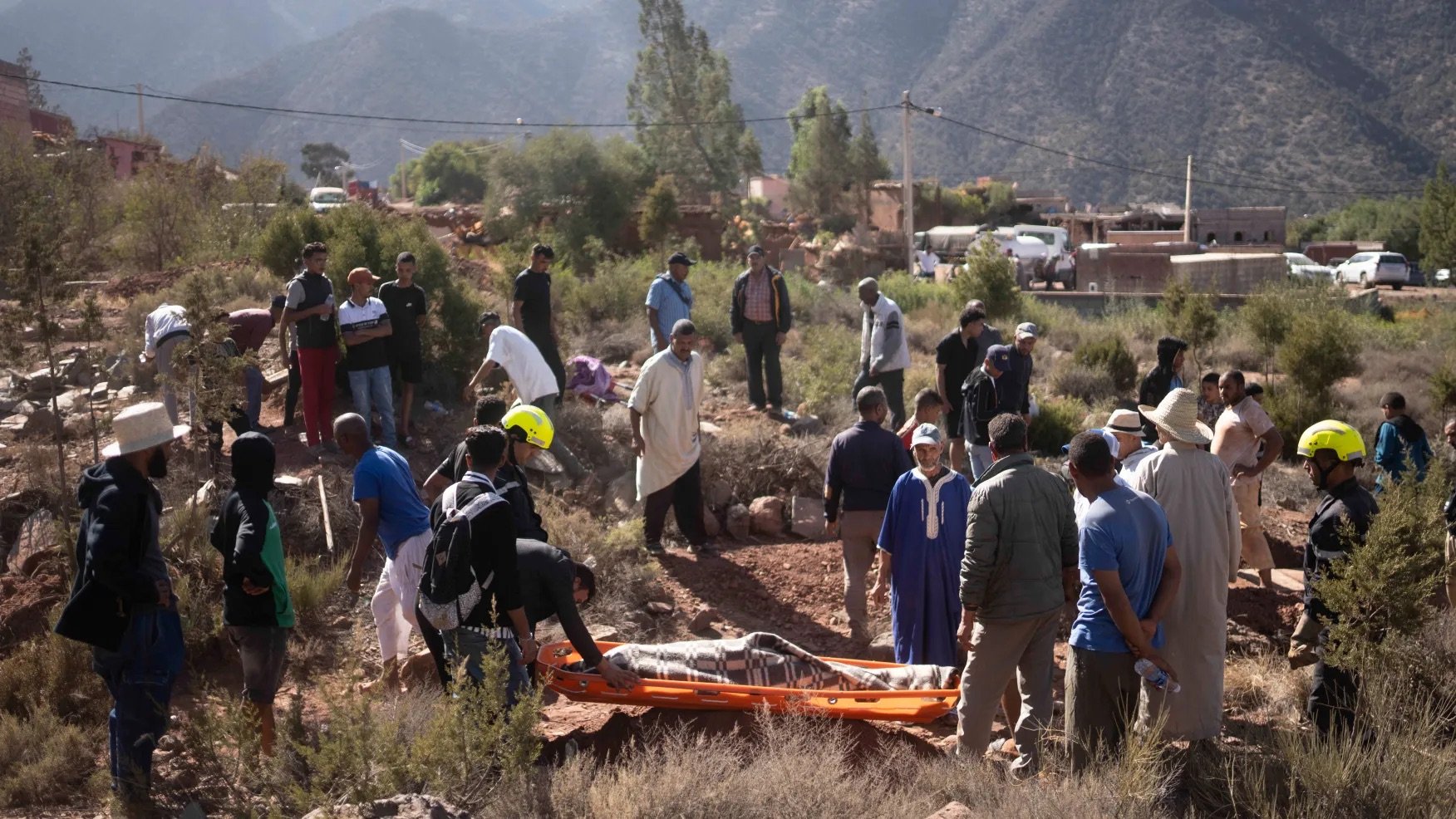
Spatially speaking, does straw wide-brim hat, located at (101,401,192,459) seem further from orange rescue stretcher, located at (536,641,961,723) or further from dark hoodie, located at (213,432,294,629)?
orange rescue stretcher, located at (536,641,961,723)

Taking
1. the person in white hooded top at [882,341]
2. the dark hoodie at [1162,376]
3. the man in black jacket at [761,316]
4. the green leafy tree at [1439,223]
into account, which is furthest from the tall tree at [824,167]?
the dark hoodie at [1162,376]

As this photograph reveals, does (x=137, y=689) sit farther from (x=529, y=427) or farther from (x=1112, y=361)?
(x=1112, y=361)

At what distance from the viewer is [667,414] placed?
8.86 m

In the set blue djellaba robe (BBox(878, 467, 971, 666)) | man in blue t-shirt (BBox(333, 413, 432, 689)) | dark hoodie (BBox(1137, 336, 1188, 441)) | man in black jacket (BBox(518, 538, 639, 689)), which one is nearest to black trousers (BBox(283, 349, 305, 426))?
man in blue t-shirt (BBox(333, 413, 432, 689))

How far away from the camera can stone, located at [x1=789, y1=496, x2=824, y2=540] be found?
10.4 metres

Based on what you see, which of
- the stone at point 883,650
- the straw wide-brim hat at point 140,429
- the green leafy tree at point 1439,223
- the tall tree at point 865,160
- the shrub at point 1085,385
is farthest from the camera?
the tall tree at point 865,160

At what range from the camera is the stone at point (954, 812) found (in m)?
4.64

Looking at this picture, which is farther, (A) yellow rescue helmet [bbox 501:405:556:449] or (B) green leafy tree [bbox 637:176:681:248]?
(B) green leafy tree [bbox 637:176:681:248]

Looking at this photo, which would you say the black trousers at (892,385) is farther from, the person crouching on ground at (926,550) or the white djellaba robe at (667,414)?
the person crouching on ground at (926,550)

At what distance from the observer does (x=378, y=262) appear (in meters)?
13.2

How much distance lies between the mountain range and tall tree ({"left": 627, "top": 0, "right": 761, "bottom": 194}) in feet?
91.9

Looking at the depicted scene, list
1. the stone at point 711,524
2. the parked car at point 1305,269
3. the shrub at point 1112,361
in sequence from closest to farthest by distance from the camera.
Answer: the stone at point 711,524, the shrub at point 1112,361, the parked car at point 1305,269

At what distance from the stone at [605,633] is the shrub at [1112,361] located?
512 inches

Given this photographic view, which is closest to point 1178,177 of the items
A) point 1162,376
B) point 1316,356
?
point 1316,356
